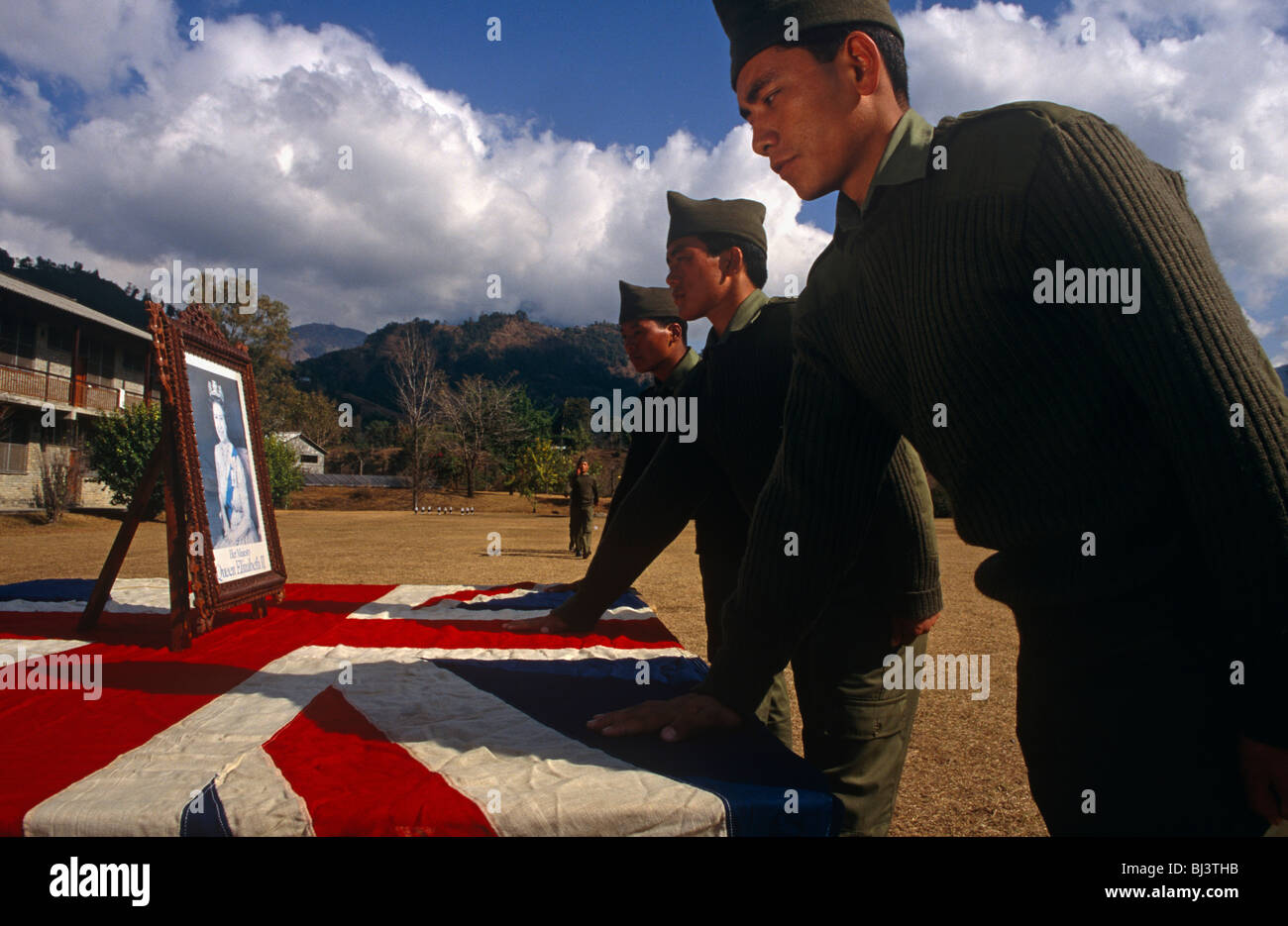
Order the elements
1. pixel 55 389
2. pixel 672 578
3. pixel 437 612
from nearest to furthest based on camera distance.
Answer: pixel 437 612
pixel 672 578
pixel 55 389

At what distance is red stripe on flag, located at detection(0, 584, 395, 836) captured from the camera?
126cm

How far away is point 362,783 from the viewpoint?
4.06ft

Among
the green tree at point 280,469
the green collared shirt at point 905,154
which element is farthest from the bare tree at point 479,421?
the green collared shirt at point 905,154

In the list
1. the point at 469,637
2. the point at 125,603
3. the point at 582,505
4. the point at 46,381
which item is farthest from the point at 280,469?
the point at 469,637

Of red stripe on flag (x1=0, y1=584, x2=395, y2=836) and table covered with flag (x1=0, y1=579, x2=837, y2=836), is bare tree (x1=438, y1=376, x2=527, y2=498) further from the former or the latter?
table covered with flag (x1=0, y1=579, x2=837, y2=836)

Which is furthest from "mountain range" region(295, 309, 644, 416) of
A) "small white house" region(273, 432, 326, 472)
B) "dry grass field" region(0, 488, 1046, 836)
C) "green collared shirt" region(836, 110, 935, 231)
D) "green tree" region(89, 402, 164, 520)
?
"green collared shirt" region(836, 110, 935, 231)

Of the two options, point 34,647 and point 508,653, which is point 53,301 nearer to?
point 34,647

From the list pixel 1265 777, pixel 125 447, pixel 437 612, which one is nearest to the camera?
pixel 1265 777

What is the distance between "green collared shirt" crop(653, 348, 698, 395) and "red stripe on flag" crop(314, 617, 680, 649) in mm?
1353

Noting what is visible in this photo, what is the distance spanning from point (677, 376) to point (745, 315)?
1.16 meters

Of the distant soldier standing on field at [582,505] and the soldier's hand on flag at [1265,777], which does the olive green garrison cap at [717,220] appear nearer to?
the soldier's hand on flag at [1265,777]

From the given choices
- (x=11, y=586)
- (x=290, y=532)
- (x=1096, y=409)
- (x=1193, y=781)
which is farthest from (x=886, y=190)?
(x=290, y=532)
